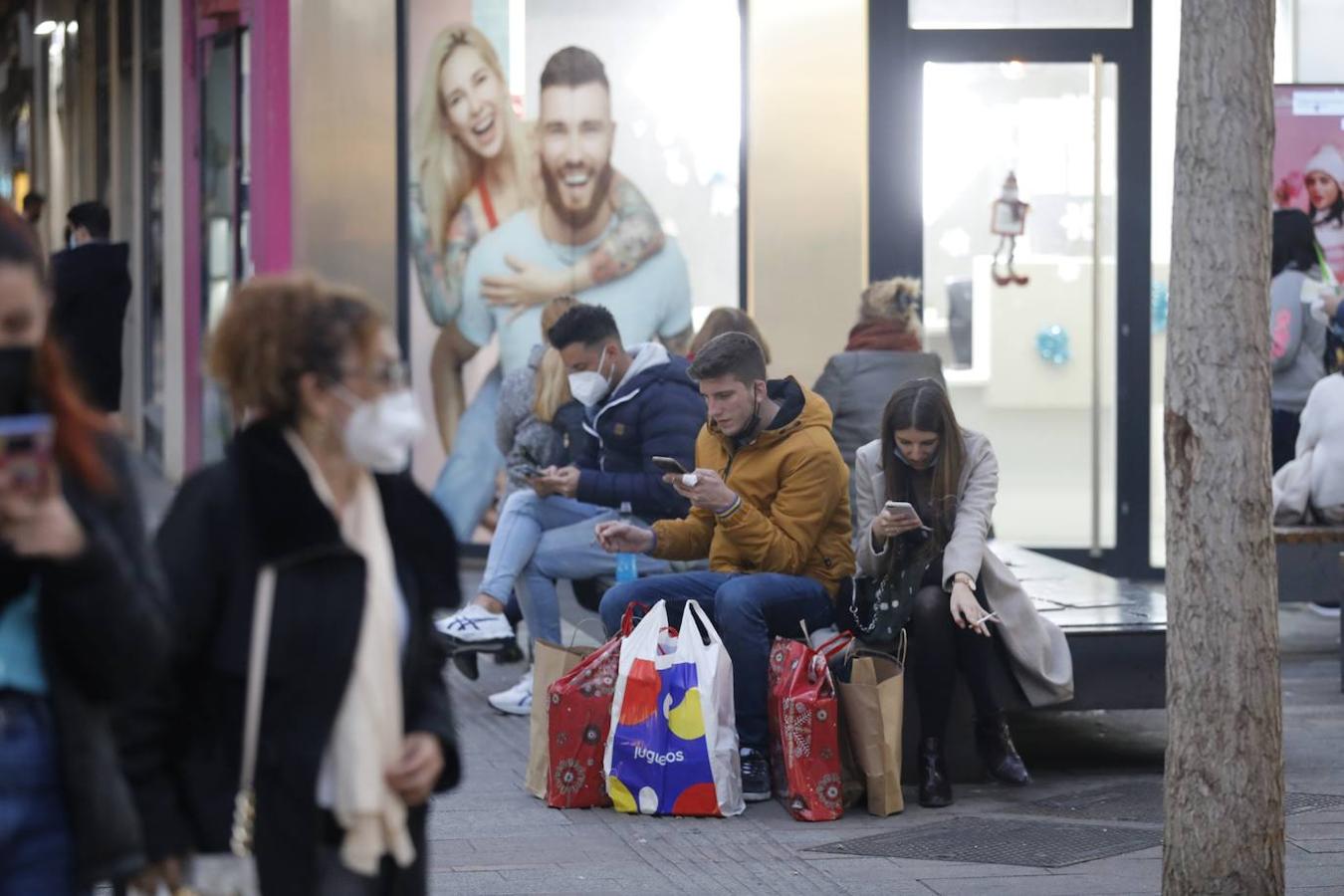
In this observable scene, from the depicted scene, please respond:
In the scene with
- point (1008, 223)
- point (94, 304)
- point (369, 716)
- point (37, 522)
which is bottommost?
point (369, 716)

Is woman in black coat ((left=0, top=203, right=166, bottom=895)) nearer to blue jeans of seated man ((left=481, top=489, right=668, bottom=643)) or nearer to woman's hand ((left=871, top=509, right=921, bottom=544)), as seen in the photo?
woman's hand ((left=871, top=509, right=921, bottom=544))

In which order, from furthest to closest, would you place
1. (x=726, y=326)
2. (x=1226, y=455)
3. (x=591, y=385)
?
(x=726, y=326) → (x=591, y=385) → (x=1226, y=455)

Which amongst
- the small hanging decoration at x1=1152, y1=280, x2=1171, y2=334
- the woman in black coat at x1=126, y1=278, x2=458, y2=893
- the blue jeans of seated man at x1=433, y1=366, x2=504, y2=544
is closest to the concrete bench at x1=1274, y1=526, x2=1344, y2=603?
the small hanging decoration at x1=1152, y1=280, x2=1171, y2=334

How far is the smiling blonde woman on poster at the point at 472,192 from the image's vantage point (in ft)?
38.0

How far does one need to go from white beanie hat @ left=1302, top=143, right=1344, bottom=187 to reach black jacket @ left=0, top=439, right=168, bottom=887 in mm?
9840

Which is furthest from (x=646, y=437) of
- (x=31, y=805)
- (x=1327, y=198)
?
(x=31, y=805)

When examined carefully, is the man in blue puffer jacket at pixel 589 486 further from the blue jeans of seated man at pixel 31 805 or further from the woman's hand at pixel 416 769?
the blue jeans of seated man at pixel 31 805

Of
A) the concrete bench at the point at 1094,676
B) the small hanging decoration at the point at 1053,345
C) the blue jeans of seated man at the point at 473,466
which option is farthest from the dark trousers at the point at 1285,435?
the blue jeans of seated man at the point at 473,466

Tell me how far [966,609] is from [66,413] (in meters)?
4.36

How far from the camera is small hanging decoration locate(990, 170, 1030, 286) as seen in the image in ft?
37.8

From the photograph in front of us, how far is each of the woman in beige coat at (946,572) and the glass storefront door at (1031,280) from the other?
182 inches

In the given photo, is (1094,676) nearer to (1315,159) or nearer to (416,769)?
(416,769)

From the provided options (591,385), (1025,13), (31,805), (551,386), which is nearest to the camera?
(31,805)

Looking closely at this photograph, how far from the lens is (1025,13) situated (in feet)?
37.7
